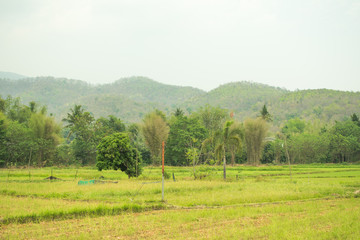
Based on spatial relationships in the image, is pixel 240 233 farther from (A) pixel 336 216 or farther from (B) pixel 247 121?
(B) pixel 247 121

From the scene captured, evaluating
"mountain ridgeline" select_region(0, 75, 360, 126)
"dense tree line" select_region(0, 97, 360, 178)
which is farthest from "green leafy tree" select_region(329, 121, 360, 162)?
"mountain ridgeline" select_region(0, 75, 360, 126)

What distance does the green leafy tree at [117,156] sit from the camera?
80.0 ft

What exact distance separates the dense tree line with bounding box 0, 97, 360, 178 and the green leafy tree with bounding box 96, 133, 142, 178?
0.27 ft

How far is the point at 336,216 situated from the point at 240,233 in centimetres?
412

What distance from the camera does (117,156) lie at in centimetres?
2445

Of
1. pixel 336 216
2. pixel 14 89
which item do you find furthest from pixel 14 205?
pixel 14 89

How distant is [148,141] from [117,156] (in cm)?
2065

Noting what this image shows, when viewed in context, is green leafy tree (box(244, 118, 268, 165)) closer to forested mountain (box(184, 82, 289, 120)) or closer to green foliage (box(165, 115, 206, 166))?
green foliage (box(165, 115, 206, 166))

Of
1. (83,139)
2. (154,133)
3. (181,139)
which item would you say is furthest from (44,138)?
(181,139)

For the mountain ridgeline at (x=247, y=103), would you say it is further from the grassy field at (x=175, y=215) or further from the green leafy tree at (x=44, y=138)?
the grassy field at (x=175, y=215)

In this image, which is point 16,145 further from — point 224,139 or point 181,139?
point 224,139

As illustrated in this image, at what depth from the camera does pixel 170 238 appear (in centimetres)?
809

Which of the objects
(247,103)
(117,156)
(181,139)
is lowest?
(117,156)

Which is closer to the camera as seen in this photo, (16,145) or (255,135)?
(16,145)
